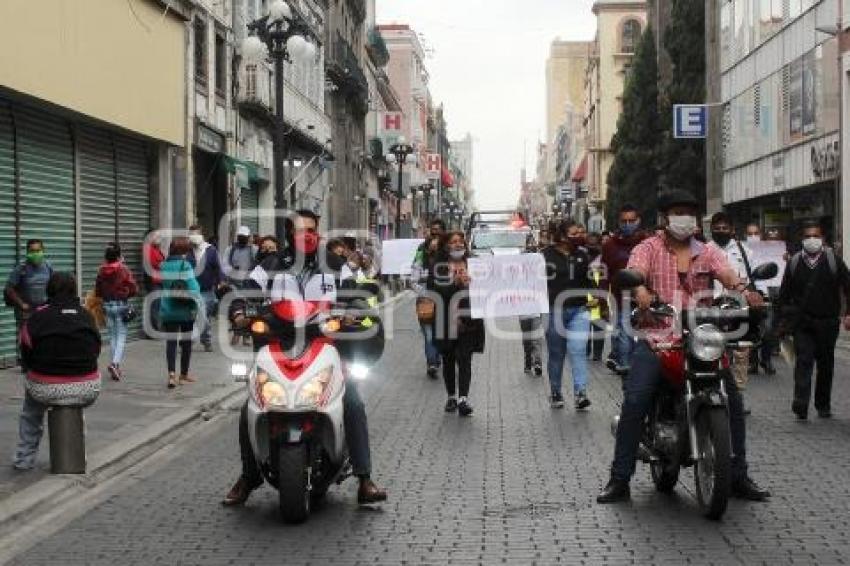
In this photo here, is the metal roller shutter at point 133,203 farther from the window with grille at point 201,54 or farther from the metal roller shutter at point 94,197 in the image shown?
the window with grille at point 201,54

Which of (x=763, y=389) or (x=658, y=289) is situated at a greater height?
(x=658, y=289)

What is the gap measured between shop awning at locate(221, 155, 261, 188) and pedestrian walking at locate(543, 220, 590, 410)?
617 inches

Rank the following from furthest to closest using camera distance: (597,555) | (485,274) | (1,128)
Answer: (1,128) → (485,274) → (597,555)

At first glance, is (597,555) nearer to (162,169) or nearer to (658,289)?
(658,289)

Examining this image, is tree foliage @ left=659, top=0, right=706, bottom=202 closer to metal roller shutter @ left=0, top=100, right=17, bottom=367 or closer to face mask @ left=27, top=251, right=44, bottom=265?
metal roller shutter @ left=0, top=100, right=17, bottom=367

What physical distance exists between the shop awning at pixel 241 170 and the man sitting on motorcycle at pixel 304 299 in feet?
63.6

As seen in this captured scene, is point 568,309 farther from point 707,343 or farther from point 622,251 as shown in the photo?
point 707,343

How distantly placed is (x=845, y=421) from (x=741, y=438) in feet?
13.3

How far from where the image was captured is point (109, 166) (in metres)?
20.6

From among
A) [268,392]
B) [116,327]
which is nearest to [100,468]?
[268,392]

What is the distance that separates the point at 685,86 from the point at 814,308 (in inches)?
1573

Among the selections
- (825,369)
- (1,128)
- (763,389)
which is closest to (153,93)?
(1,128)

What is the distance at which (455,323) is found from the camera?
12.1m

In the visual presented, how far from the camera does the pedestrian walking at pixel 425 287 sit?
13.1 m
